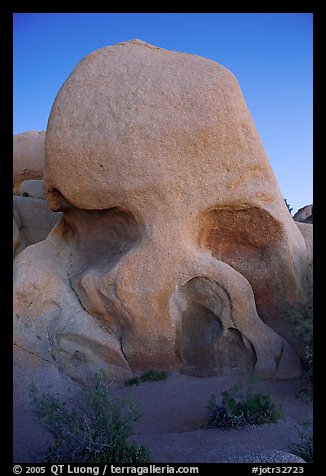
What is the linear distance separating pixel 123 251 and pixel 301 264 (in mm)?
2456

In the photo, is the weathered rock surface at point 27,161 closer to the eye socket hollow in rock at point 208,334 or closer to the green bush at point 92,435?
the eye socket hollow in rock at point 208,334

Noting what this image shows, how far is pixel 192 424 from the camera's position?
17.1 feet

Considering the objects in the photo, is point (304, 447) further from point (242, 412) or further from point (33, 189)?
point (33, 189)

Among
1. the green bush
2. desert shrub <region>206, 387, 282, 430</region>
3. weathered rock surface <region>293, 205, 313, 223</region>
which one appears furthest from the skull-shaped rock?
weathered rock surface <region>293, 205, 313, 223</region>

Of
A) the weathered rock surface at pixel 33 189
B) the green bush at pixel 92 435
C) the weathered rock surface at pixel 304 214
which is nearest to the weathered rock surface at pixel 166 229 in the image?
the green bush at pixel 92 435

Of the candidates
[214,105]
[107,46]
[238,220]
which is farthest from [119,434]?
[107,46]

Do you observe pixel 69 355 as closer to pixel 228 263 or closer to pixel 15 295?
pixel 15 295

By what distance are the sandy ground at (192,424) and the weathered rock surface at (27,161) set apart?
827 cm

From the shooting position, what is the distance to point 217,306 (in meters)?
6.37

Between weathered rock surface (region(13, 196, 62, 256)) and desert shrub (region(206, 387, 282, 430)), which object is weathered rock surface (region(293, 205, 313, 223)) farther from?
desert shrub (region(206, 387, 282, 430))

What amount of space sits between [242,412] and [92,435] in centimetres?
171

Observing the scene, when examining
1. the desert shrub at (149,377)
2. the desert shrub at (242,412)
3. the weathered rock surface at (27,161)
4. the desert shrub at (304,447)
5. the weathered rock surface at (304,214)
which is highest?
the weathered rock surface at (27,161)

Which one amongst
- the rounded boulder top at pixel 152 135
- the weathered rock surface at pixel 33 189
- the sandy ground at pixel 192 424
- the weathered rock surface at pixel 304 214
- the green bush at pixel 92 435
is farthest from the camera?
the weathered rock surface at pixel 304 214

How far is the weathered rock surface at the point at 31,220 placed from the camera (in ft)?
29.7
